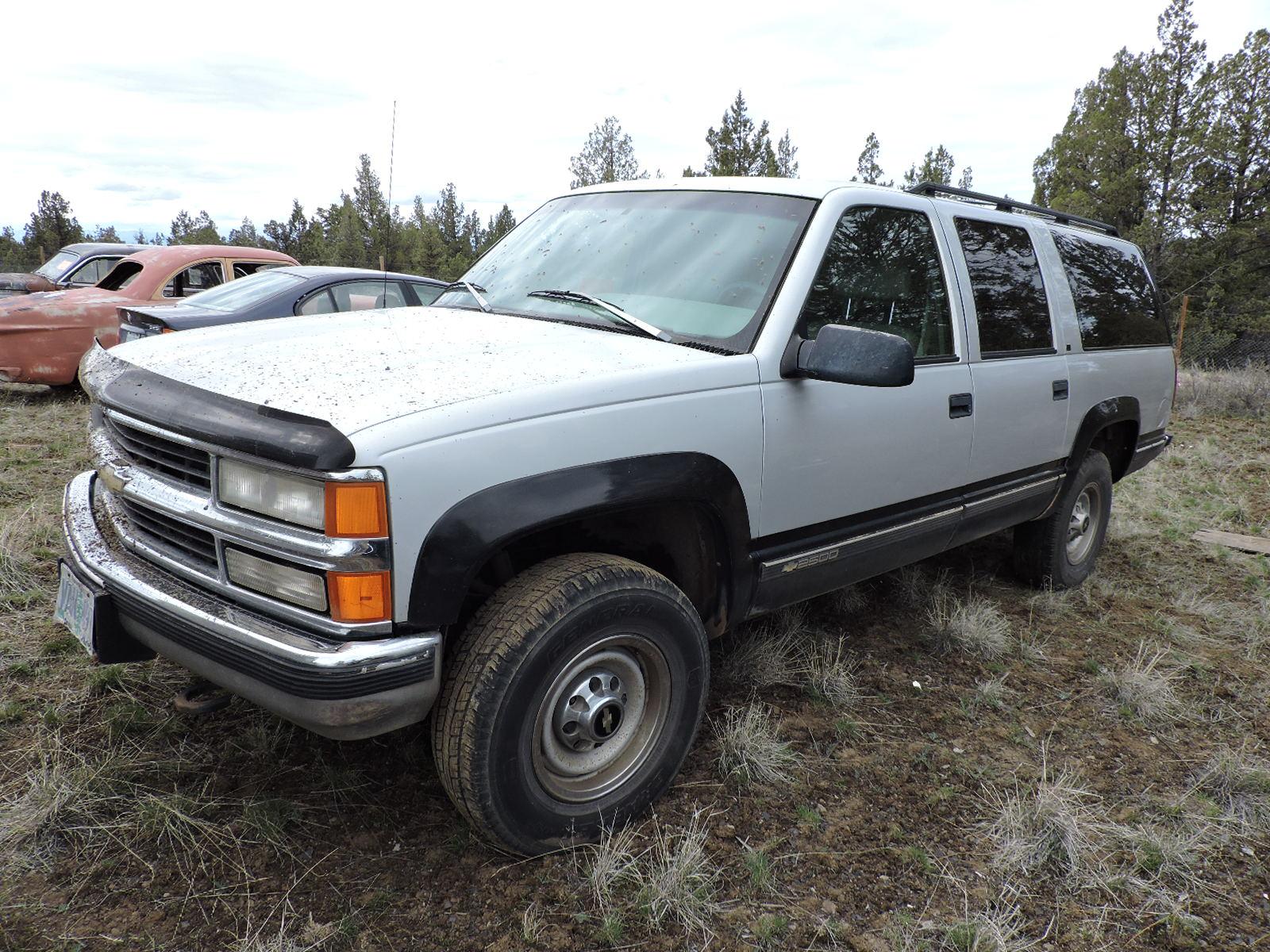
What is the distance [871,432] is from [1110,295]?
95.3 inches

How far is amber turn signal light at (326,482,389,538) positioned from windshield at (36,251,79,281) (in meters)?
12.3

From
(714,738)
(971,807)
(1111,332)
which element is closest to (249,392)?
(714,738)

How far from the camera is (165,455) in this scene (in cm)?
230

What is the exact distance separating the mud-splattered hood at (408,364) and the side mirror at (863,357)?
319mm

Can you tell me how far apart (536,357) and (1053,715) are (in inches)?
99.7

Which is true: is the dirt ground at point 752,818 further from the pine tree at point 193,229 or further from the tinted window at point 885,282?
the pine tree at point 193,229

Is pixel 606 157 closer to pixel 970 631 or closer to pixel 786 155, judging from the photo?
pixel 786 155

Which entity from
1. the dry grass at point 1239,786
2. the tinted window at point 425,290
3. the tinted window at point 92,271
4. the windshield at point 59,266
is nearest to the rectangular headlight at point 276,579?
the dry grass at point 1239,786

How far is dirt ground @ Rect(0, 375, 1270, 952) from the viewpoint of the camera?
86.7 inches

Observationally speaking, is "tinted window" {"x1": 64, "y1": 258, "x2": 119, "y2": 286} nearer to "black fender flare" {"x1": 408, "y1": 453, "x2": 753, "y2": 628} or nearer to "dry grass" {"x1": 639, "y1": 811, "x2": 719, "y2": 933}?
"black fender flare" {"x1": 408, "y1": 453, "x2": 753, "y2": 628}

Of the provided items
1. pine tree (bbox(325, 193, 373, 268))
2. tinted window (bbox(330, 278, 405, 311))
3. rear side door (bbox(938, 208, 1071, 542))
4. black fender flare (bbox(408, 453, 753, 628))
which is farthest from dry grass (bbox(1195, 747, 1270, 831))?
pine tree (bbox(325, 193, 373, 268))

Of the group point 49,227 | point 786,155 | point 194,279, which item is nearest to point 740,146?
point 786,155

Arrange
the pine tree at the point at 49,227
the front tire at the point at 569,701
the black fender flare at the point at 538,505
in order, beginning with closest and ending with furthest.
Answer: the black fender flare at the point at 538,505 < the front tire at the point at 569,701 < the pine tree at the point at 49,227

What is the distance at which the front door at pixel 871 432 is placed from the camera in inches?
110
